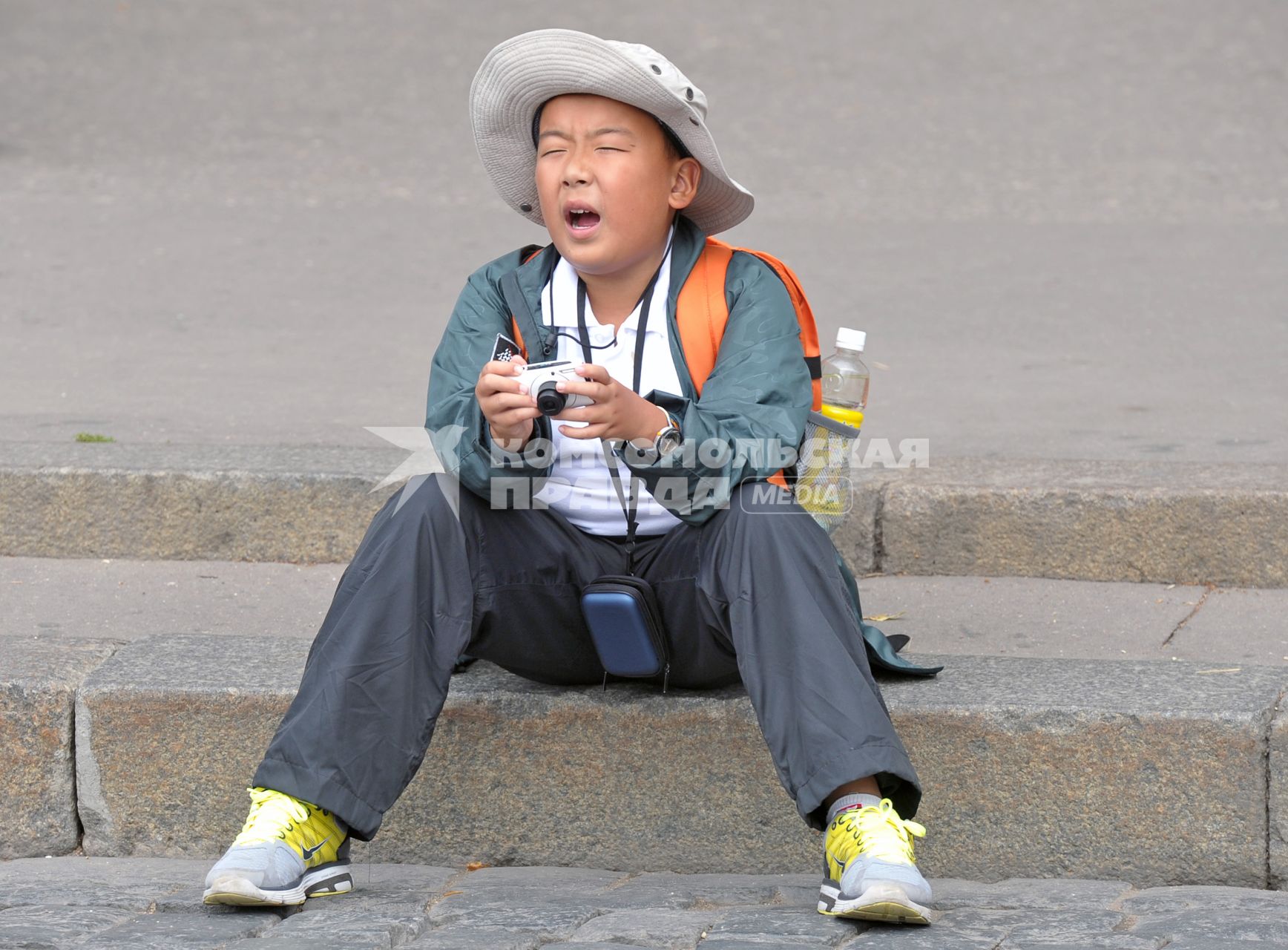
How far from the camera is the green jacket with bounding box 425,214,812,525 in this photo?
8.16ft

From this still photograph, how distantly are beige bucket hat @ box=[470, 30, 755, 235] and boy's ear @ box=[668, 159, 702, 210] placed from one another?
18 mm

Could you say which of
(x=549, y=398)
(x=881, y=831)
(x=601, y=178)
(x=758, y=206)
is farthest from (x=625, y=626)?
(x=758, y=206)

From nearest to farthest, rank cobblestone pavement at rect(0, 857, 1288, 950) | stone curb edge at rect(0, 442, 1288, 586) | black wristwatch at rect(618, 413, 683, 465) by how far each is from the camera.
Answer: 1. cobblestone pavement at rect(0, 857, 1288, 950)
2. black wristwatch at rect(618, 413, 683, 465)
3. stone curb edge at rect(0, 442, 1288, 586)

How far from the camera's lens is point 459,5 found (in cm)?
1118

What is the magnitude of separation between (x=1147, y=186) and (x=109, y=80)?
21.1 feet

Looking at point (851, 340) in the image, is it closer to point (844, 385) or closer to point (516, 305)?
point (844, 385)

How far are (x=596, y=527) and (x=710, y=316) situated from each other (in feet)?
1.36

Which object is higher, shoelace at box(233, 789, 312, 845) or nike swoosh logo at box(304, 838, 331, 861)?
shoelace at box(233, 789, 312, 845)

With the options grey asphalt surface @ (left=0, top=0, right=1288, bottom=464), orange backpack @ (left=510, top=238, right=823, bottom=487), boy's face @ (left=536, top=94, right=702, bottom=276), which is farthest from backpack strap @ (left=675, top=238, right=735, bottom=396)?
grey asphalt surface @ (left=0, top=0, right=1288, bottom=464)

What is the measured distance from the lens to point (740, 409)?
8.29ft

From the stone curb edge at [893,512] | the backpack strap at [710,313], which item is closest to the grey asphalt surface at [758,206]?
the stone curb edge at [893,512]

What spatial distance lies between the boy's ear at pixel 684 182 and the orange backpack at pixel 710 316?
9 cm

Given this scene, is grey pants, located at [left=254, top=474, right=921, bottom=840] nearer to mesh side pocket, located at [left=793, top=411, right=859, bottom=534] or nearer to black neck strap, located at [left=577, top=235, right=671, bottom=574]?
black neck strap, located at [left=577, top=235, right=671, bottom=574]

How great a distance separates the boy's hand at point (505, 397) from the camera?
7.88 ft
